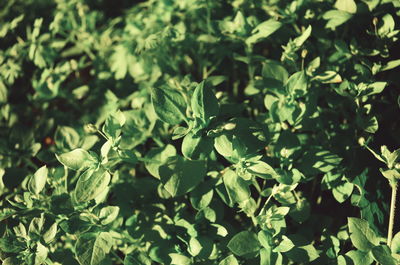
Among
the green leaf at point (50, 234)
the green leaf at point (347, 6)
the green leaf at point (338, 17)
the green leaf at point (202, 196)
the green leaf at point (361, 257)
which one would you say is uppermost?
the green leaf at point (347, 6)

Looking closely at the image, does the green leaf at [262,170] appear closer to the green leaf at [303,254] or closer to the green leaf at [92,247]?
the green leaf at [303,254]

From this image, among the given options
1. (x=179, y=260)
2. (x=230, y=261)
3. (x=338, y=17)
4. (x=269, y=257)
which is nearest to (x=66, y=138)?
(x=179, y=260)

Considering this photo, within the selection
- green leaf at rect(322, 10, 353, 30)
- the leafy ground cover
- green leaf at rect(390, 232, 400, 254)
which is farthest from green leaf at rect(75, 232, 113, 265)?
green leaf at rect(322, 10, 353, 30)

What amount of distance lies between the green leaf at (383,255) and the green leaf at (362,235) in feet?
0.14

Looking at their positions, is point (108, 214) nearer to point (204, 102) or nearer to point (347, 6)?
point (204, 102)

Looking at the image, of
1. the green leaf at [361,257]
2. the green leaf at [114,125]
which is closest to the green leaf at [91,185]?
the green leaf at [114,125]

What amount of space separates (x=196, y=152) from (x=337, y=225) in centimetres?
76

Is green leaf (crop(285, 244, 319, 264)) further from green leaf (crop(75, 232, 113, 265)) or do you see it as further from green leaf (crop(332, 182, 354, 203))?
green leaf (crop(75, 232, 113, 265))

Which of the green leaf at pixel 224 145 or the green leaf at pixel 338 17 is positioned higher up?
the green leaf at pixel 338 17

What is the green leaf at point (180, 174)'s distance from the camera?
1.12 meters

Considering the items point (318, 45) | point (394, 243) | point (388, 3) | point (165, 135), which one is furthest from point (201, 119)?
point (388, 3)

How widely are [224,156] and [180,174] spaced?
0.56ft

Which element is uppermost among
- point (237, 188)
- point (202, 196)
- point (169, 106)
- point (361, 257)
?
point (169, 106)

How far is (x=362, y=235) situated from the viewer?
1.10m
